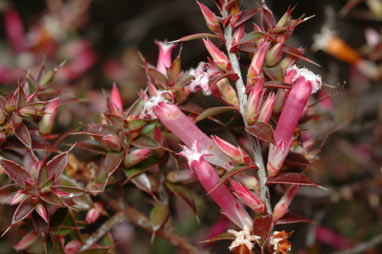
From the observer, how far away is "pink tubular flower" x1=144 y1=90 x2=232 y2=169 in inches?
45.7

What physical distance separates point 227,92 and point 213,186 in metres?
0.25

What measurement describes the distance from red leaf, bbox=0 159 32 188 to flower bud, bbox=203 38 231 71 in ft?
1.95

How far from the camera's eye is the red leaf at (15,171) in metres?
1.15

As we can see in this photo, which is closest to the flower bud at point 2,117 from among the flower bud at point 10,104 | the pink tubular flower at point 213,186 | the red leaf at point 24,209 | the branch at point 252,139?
the flower bud at point 10,104

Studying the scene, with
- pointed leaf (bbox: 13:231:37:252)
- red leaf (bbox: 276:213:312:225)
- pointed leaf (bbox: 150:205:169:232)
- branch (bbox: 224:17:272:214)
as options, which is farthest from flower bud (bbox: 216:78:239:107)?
pointed leaf (bbox: 13:231:37:252)

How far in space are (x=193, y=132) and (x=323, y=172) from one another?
1515 mm

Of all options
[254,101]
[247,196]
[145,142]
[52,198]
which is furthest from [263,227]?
[52,198]

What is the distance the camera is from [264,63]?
1233 millimetres

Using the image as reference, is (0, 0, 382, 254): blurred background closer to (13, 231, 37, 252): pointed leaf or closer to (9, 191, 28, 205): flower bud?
(13, 231, 37, 252): pointed leaf

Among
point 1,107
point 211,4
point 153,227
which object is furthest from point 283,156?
point 211,4

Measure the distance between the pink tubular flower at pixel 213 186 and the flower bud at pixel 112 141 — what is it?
0.23m

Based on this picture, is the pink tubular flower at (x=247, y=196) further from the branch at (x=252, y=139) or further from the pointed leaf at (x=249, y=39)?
the pointed leaf at (x=249, y=39)

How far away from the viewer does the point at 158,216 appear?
138 centimetres

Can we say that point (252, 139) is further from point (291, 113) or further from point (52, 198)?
point (52, 198)
